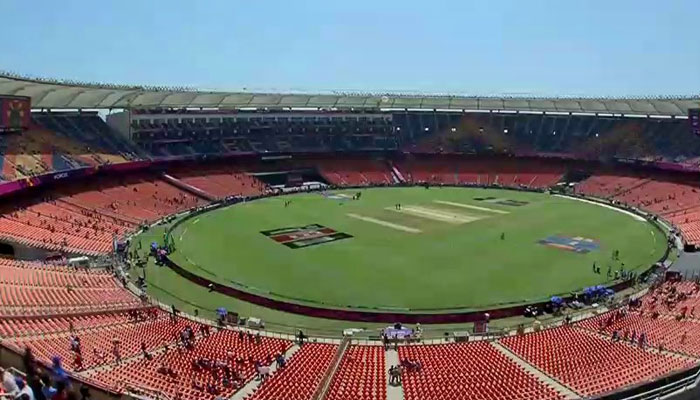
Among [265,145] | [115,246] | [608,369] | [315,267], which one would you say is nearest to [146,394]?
[608,369]

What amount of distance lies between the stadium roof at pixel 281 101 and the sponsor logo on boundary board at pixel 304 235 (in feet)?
96.5

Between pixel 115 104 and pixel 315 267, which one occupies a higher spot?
pixel 115 104

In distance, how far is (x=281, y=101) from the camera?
262 ft

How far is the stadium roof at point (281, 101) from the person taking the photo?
211ft

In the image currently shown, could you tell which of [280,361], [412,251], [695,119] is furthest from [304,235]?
[695,119]

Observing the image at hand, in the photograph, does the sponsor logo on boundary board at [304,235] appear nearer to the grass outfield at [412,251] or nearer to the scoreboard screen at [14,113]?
the grass outfield at [412,251]

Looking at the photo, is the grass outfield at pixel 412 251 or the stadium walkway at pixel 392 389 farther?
the grass outfield at pixel 412 251

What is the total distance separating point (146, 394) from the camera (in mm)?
18188

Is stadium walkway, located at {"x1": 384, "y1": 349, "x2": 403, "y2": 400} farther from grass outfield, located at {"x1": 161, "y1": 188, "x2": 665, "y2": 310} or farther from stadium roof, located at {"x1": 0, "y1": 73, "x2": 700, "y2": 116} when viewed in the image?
stadium roof, located at {"x1": 0, "y1": 73, "x2": 700, "y2": 116}

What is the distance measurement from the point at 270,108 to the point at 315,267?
145 ft

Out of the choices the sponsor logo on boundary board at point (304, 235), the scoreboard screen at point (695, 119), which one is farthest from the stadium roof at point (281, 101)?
the sponsor logo on boundary board at point (304, 235)

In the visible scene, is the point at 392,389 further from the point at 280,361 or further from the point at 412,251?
the point at 412,251

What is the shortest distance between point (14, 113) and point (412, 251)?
3460 centimetres

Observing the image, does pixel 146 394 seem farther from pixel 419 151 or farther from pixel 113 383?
pixel 419 151
